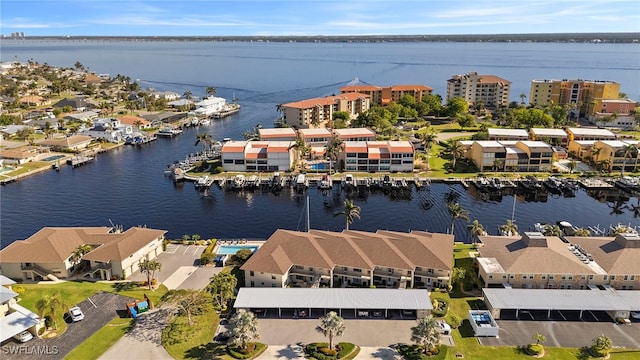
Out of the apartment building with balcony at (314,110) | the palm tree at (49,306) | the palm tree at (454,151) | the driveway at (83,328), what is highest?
the apartment building with balcony at (314,110)

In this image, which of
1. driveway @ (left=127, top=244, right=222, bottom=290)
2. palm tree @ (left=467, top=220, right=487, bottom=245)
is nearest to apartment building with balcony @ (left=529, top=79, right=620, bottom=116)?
palm tree @ (left=467, top=220, right=487, bottom=245)

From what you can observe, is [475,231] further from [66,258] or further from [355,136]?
[355,136]

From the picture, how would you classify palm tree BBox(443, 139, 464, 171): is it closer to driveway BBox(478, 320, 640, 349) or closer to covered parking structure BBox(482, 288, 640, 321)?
covered parking structure BBox(482, 288, 640, 321)

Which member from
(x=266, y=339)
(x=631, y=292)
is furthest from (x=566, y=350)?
(x=266, y=339)

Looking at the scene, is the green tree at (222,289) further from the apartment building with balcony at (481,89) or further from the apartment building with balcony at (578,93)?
the apartment building with balcony at (578,93)

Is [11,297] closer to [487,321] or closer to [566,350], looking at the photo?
[487,321]

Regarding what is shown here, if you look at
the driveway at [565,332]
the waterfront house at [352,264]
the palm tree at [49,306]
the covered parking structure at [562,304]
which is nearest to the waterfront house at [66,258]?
the palm tree at [49,306]
